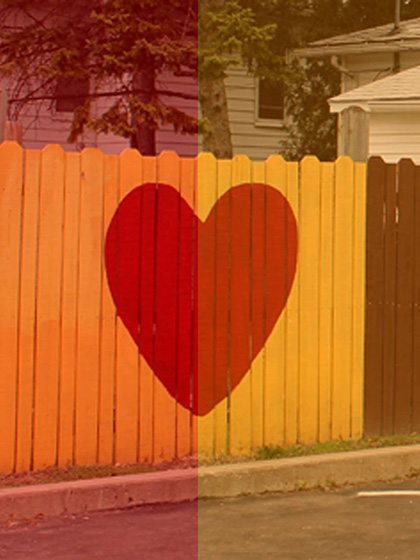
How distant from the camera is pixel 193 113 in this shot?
21.7m

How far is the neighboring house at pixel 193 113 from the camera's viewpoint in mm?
20750

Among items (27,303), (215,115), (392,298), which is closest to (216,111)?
(215,115)

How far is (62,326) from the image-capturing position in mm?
7020

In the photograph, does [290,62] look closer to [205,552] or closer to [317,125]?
[317,125]

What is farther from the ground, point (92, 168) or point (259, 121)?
point (259, 121)

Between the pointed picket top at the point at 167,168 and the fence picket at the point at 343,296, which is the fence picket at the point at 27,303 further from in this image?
the fence picket at the point at 343,296

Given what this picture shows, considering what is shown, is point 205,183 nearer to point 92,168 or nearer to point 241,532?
point 92,168

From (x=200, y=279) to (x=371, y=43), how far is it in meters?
14.4

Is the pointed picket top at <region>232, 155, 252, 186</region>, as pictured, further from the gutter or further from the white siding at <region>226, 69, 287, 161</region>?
the white siding at <region>226, 69, 287, 161</region>

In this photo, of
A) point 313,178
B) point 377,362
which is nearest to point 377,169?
point 313,178

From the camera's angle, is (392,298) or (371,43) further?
(371,43)

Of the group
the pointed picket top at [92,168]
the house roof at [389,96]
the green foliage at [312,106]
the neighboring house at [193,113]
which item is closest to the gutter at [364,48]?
the green foliage at [312,106]

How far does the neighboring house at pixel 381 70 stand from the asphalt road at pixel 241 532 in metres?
10.7

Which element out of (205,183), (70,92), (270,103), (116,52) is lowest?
(205,183)
